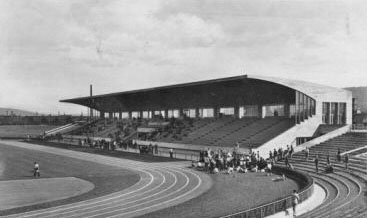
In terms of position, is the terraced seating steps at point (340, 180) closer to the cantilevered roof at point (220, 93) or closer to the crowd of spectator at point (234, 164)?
the crowd of spectator at point (234, 164)

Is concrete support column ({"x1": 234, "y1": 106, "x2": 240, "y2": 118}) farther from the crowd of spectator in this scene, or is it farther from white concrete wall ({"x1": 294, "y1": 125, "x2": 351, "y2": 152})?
the crowd of spectator

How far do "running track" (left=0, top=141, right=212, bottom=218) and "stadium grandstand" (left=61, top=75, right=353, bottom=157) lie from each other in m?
9.59

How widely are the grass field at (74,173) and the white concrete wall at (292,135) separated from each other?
40.3 ft

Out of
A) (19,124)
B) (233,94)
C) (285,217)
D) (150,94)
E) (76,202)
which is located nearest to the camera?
(285,217)

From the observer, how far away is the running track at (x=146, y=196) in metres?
18.5

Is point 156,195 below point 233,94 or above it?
below

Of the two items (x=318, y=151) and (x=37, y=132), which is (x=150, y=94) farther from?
(x=37, y=132)

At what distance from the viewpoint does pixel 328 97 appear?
42.3 m

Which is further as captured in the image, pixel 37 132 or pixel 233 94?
pixel 37 132

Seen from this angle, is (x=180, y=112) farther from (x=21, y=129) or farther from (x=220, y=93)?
(x=21, y=129)

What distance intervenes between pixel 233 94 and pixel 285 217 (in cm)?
3477

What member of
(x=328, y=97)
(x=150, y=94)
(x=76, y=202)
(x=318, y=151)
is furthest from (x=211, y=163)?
(x=150, y=94)

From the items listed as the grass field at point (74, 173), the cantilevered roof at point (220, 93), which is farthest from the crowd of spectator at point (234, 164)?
the cantilevered roof at point (220, 93)

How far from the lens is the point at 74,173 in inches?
1236
